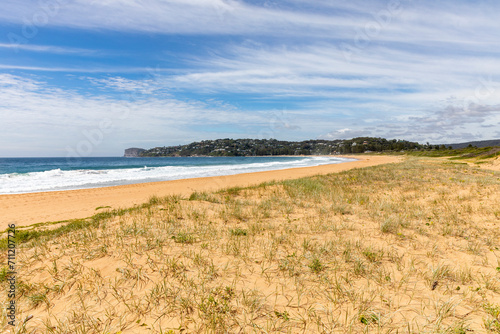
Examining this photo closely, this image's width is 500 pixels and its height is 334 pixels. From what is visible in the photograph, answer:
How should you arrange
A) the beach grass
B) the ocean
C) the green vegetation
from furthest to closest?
the green vegetation, the ocean, the beach grass

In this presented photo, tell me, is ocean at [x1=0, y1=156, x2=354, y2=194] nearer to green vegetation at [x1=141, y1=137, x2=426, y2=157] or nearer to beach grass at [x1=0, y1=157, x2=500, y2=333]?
beach grass at [x1=0, y1=157, x2=500, y2=333]

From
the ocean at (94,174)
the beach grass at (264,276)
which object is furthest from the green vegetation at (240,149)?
the beach grass at (264,276)

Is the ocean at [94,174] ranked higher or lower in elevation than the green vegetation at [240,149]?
lower

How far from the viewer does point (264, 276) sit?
13.1ft

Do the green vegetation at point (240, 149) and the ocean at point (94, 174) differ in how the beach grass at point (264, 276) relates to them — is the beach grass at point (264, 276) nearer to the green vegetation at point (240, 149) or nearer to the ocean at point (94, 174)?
the ocean at point (94, 174)

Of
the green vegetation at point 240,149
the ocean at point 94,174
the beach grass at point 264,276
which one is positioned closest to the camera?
the beach grass at point 264,276

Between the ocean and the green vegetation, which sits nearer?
the ocean

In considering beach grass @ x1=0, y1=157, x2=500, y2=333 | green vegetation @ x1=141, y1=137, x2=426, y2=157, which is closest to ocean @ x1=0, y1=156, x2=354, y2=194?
beach grass @ x1=0, y1=157, x2=500, y2=333

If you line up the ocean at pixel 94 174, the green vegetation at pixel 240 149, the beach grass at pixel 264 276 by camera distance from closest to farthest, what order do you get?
the beach grass at pixel 264 276 → the ocean at pixel 94 174 → the green vegetation at pixel 240 149

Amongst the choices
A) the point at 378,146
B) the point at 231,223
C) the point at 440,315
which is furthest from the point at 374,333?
the point at 378,146

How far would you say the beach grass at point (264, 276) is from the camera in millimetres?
2998

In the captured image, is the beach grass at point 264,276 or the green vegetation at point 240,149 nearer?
the beach grass at point 264,276

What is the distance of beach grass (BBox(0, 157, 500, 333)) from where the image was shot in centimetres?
300

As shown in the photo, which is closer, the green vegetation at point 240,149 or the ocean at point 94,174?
the ocean at point 94,174
